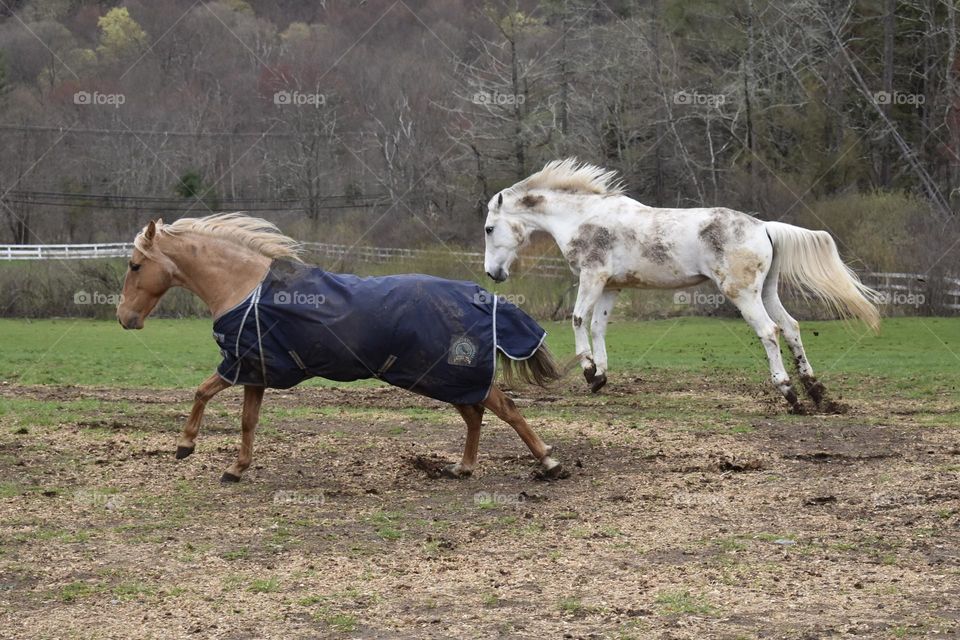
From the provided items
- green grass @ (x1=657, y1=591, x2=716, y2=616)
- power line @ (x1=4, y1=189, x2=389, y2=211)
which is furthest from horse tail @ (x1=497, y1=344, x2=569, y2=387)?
power line @ (x1=4, y1=189, x2=389, y2=211)

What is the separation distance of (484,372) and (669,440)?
2688 millimetres

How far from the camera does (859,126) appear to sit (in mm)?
40031

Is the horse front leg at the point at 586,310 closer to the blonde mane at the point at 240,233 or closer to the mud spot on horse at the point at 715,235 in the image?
the mud spot on horse at the point at 715,235

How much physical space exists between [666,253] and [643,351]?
760 centimetres

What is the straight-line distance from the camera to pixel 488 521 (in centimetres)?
836

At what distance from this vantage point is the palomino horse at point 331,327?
365 inches

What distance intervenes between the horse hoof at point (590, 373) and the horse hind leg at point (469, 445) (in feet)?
17.8

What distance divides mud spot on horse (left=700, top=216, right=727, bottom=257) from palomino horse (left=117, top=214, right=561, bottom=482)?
488 cm

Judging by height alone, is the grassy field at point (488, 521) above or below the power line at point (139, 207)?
below

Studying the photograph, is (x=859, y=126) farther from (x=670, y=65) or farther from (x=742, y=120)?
(x=670, y=65)

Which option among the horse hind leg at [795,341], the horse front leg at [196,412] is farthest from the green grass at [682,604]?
the horse hind leg at [795,341]

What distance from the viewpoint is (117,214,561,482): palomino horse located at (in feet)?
30.5

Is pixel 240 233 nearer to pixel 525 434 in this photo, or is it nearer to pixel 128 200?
pixel 525 434

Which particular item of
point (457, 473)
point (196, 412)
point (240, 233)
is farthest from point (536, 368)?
point (196, 412)
